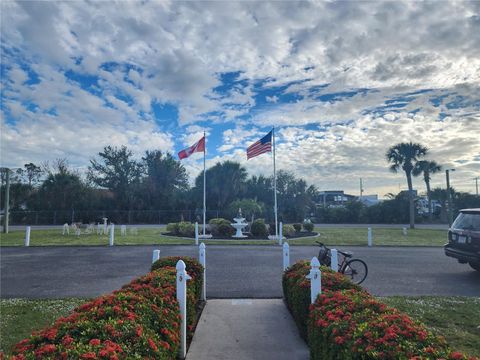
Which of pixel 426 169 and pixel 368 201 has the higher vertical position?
pixel 426 169

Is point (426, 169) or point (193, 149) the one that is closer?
point (193, 149)

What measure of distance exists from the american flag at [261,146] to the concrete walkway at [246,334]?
12.7 meters

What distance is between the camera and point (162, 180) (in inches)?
1762

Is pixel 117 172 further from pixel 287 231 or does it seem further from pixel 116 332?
pixel 116 332

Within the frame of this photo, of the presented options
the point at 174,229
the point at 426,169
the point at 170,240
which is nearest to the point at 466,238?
the point at 170,240

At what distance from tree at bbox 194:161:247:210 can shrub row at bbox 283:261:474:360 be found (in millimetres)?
36995

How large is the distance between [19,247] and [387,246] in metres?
Answer: 17.0

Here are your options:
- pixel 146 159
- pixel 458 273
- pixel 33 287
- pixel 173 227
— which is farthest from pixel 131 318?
pixel 146 159

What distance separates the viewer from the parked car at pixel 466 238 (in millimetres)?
8594

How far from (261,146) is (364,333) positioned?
16.4 m

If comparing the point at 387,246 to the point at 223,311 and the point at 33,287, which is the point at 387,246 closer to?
the point at 223,311

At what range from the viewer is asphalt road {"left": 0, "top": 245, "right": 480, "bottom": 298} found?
7.64m

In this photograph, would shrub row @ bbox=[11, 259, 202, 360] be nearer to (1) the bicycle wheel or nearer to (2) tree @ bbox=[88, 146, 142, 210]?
(1) the bicycle wheel

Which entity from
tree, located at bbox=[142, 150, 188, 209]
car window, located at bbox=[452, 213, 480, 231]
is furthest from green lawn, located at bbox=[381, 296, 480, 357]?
tree, located at bbox=[142, 150, 188, 209]
